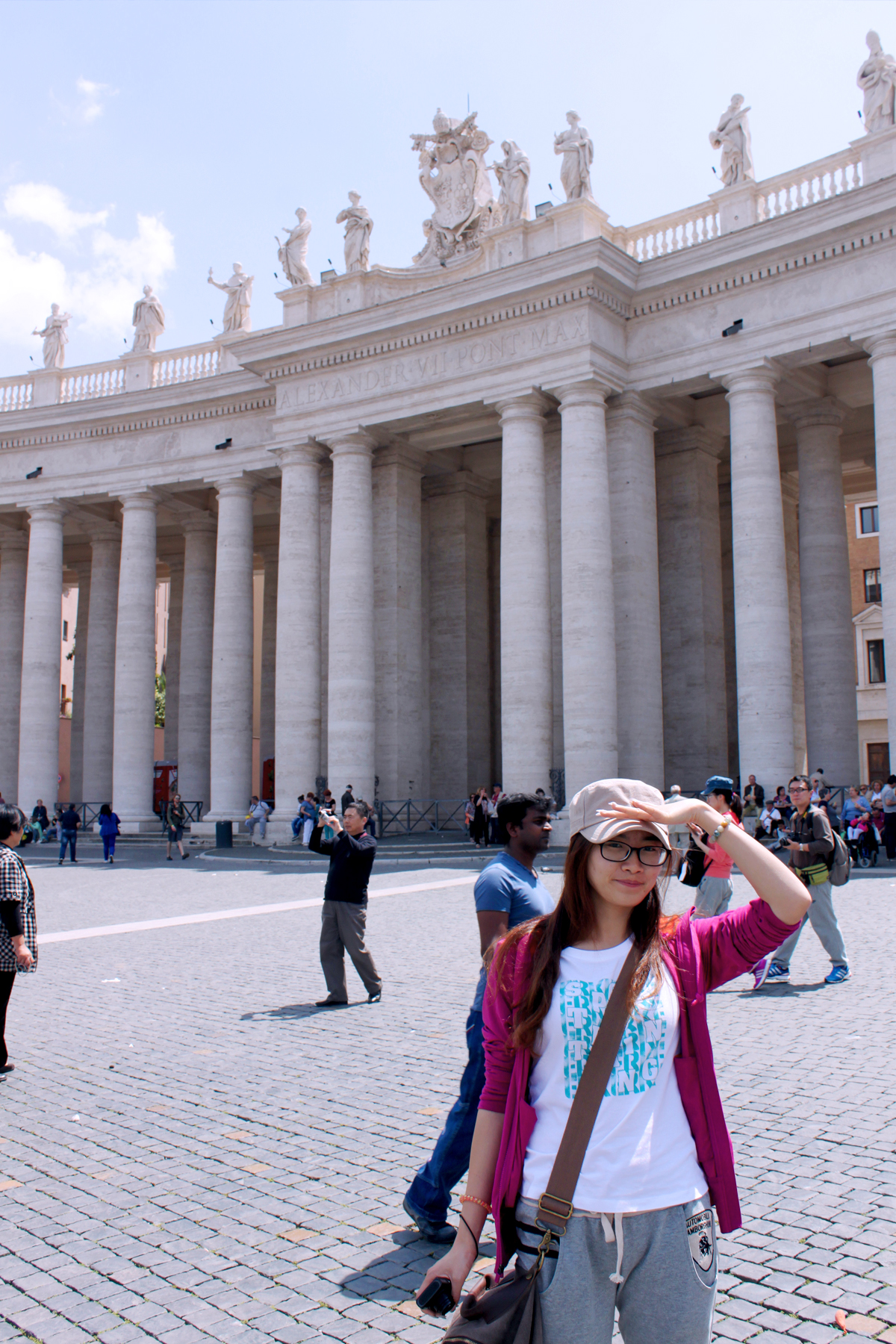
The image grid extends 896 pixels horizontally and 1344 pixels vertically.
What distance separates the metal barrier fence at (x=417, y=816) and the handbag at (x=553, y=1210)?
2676cm

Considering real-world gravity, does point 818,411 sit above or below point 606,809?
above

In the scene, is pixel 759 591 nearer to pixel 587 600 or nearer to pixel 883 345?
pixel 587 600

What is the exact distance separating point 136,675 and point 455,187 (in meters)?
17.7

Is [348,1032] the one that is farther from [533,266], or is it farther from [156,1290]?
[533,266]

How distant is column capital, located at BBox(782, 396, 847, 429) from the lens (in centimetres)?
2819

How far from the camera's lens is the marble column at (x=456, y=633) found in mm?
33594

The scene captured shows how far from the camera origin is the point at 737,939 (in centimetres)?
275

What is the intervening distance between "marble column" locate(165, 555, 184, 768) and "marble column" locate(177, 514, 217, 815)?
1918mm

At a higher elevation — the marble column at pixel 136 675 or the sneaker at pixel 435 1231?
the marble column at pixel 136 675

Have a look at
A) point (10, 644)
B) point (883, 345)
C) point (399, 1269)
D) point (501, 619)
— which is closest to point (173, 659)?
point (10, 644)

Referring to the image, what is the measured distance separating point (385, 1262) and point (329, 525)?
92.6 ft

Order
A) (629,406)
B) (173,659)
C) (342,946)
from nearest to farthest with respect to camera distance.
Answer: (342,946) < (629,406) < (173,659)

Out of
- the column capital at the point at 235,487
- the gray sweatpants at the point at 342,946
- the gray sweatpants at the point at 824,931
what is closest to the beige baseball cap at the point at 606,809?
the gray sweatpants at the point at 342,946

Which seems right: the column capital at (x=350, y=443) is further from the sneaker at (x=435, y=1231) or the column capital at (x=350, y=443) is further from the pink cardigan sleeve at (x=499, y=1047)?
the pink cardigan sleeve at (x=499, y=1047)
